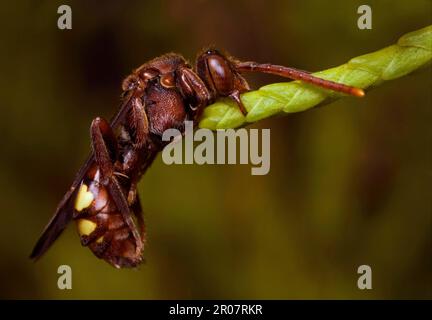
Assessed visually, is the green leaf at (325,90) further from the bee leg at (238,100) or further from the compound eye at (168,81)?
the compound eye at (168,81)

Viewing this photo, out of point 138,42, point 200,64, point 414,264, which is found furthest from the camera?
point 138,42

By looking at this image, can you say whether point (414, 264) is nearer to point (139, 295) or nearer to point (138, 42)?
point (139, 295)


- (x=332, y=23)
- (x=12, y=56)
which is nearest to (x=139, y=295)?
(x=12, y=56)

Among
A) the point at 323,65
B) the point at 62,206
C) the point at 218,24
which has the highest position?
the point at 218,24

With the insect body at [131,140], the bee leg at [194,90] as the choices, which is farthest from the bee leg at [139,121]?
the bee leg at [194,90]

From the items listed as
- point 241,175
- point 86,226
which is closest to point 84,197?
point 86,226

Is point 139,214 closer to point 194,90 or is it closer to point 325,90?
point 194,90

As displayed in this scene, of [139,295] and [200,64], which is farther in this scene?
[139,295]
